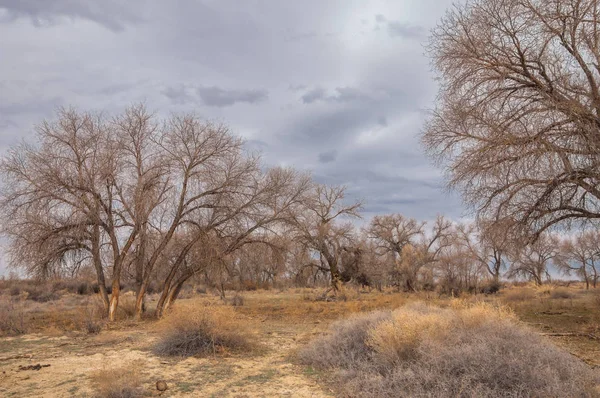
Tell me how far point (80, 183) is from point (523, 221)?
14.8 metres

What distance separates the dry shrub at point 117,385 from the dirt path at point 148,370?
0.68 feet

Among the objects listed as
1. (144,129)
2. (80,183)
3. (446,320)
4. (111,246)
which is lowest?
(446,320)

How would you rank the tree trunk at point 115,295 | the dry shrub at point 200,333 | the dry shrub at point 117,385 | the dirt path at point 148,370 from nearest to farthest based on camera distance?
the dry shrub at point 117,385, the dirt path at point 148,370, the dry shrub at point 200,333, the tree trunk at point 115,295

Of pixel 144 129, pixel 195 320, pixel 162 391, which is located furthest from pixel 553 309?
pixel 144 129

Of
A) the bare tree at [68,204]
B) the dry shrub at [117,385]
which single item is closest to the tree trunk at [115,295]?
the bare tree at [68,204]

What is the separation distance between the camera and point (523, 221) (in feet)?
42.8

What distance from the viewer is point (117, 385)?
651 cm

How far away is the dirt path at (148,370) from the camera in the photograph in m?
7.03

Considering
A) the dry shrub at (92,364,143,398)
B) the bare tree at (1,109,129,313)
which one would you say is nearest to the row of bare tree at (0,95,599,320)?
the bare tree at (1,109,129,313)

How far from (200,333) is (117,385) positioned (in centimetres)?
351

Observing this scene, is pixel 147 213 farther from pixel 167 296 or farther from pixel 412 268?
pixel 412 268

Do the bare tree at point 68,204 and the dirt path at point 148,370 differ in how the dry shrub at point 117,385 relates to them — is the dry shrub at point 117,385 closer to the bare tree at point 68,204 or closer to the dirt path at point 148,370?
the dirt path at point 148,370

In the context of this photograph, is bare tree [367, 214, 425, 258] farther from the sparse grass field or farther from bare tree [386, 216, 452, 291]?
the sparse grass field

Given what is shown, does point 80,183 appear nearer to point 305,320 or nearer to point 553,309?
point 305,320
